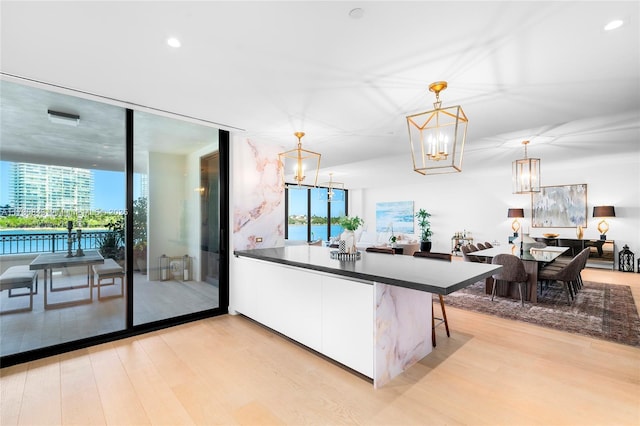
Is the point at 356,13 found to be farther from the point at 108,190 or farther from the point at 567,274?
the point at 567,274

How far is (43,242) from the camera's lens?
2.91 m

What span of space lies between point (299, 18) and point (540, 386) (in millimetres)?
3195

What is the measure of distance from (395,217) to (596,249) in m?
5.54

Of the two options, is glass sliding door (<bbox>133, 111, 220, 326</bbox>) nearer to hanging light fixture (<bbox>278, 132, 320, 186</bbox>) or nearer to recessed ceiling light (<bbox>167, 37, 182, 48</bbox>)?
hanging light fixture (<bbox>278, 132, 320, 186</bbox>)

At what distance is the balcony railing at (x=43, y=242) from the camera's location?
108 inches

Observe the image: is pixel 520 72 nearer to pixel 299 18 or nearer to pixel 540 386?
pixel 299 18

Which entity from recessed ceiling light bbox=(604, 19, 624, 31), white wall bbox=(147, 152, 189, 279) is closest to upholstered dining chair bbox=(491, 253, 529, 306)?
recessed ceiling light bbox=(604, 19, 624, 31)

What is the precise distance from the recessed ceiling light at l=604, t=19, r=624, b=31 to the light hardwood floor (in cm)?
253

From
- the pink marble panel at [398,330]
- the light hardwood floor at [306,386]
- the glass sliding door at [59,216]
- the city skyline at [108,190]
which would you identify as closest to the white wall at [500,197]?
the light hardwood floor at [306,386]

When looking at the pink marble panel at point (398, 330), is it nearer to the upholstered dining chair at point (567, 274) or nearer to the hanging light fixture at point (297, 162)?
the hanging light fixture at point (297, 162)

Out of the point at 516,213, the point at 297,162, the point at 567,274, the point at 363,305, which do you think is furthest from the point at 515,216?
the point at 363,305

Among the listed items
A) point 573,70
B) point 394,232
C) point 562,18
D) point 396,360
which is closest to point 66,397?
point 396,360

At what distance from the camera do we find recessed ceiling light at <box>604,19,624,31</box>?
1826 mm

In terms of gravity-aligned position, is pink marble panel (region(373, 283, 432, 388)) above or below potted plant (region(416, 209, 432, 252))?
below
